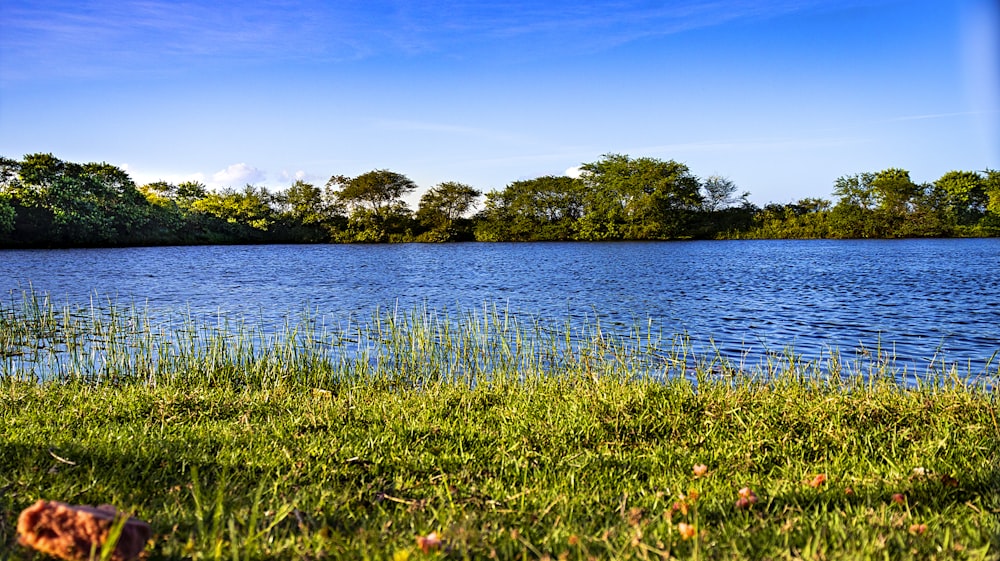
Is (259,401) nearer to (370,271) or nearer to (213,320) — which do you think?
(213,320)

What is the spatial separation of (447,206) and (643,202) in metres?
17.7

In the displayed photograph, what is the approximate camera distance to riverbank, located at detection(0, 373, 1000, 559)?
2430mm

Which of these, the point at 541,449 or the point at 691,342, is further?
the point at 691,342

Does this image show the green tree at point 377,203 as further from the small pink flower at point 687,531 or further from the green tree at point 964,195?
the small pink flower at point 687,531

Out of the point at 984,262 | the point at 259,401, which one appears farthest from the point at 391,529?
the point at 984,262

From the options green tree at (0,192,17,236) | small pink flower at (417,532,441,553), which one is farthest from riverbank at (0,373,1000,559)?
green tree at (0,192,17,236)

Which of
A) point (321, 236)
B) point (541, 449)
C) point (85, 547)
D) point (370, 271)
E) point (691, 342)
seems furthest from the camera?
point (321, 236)

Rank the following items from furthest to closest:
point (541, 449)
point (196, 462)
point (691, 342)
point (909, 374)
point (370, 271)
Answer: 1. point (370, 271)
2. point (691, 342)
3. point (909, 374)
4. point (541, 449)
5. point (196, 462)

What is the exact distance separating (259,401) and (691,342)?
7275 mm

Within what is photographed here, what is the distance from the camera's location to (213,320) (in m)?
13.2

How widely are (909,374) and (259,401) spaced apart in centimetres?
724

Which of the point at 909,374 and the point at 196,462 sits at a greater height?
the point at 196,462

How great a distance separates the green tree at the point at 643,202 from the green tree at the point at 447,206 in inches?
427

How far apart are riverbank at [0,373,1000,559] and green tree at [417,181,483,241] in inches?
2320
